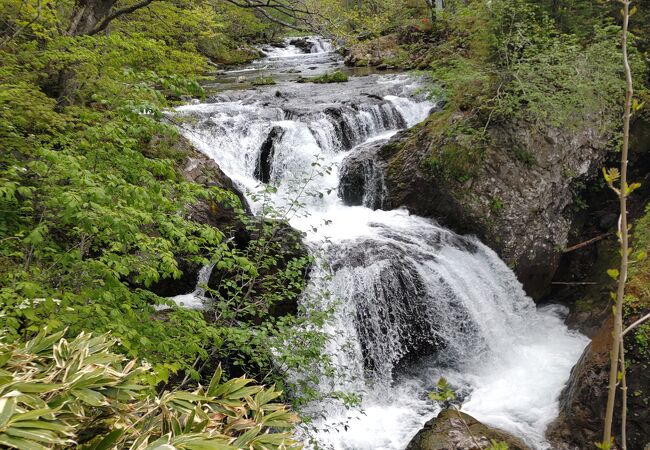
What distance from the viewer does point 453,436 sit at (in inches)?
221

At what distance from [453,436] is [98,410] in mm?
4706

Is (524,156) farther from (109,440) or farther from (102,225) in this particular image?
(109,440)

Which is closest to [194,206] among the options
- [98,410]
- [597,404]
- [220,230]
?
[220,230]

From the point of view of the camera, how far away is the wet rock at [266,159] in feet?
35.6

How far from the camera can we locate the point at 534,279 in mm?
9391

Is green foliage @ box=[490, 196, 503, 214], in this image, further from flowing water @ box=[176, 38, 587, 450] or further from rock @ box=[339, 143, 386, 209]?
rock @ box=[339, 143, 386, 209]

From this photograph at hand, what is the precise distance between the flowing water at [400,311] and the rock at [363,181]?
0.15 feet

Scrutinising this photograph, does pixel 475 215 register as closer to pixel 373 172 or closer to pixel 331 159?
pixel 373 172

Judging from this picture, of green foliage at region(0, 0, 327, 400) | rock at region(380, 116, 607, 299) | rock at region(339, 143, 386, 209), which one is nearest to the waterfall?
green foliage at region(0, 0, 327, 400)

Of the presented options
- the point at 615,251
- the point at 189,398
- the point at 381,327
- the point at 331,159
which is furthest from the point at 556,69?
the point at 189,398

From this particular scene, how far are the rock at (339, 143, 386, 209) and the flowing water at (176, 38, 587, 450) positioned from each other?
47 millimetres

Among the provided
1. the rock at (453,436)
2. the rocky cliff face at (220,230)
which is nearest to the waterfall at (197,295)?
the rocky cliff face at (220,230)

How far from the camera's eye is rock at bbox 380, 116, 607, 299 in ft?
30.3

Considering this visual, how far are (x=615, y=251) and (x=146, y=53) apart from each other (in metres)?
9.39
